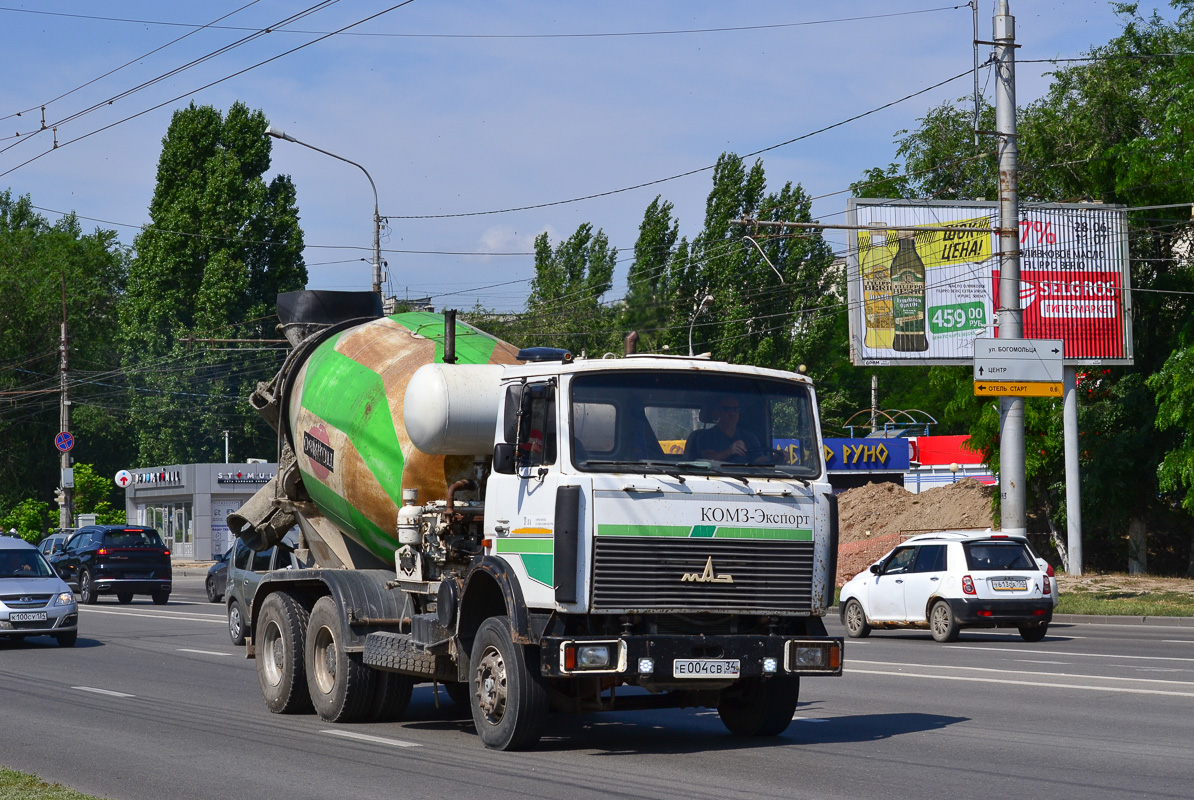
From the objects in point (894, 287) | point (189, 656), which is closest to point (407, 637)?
point (189, 656)

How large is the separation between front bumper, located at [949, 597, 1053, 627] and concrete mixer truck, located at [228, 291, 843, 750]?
10711 mm

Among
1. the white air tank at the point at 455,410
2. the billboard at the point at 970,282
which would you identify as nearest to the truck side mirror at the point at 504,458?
the white air tank at the point at 455,410

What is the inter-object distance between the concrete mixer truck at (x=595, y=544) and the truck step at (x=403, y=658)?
20 mm

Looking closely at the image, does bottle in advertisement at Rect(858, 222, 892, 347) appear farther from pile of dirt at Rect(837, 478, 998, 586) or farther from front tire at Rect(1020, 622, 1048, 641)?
front tire at Rect(1020, 622, 1048, 641)

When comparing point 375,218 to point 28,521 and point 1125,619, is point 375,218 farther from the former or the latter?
point 28,521

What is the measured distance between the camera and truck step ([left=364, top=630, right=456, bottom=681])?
10.5 m

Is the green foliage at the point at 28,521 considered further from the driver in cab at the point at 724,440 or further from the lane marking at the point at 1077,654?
the driver in cab at the point at 724,440

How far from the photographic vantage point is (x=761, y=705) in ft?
34.7

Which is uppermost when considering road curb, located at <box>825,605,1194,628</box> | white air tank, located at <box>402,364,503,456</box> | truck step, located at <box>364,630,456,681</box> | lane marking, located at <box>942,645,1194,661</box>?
white air tank, located at <box>402,364,503,456</box>

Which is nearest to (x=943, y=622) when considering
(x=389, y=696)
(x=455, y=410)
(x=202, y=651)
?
(x=202, y=651)

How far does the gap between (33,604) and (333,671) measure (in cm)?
1068

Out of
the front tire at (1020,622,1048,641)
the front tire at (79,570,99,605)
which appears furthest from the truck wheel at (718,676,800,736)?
the front tire at (79,570,99,605)

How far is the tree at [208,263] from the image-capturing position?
65.4 meters

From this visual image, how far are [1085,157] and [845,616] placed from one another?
1981 cm
